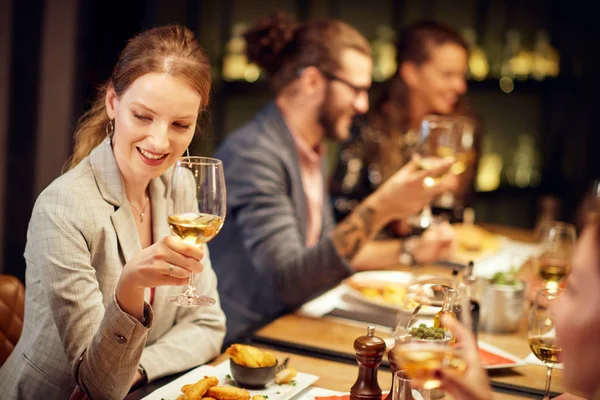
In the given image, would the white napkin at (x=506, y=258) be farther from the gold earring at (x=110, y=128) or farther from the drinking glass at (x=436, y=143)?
the gold earring at (x=110, y=128)

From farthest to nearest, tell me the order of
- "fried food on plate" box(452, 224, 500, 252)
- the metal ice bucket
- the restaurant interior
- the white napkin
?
"fried food on plate" box(452, 224, 500, 252)
the white napkin
the metal ice bucket
the restaurant interior

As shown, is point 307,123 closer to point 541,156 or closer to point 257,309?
point 257,309

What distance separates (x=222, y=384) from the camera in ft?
5.27

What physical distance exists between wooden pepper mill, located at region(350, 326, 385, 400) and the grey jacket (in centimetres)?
84

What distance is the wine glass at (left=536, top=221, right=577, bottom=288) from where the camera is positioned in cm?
242

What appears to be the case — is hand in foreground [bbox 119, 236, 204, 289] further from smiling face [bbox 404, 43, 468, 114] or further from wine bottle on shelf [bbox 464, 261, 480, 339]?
smiling face [bbox 404, 43, 468, 114]

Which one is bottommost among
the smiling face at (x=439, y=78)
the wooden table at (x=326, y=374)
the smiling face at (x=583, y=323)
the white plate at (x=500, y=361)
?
the wooden table at (x=326, y=374)

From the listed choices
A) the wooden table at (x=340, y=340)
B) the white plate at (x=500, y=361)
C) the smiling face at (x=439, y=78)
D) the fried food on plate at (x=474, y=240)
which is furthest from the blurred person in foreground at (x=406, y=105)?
the white plate at (x=500, y=361)

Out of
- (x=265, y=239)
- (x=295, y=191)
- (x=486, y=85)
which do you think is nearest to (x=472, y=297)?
(x=265, y=239)

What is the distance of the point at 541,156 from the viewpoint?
5.40 meters

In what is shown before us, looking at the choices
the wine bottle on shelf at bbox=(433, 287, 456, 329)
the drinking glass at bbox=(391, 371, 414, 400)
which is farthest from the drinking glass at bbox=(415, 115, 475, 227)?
the drinking glass at bbox=(391, 371, 414, 400)

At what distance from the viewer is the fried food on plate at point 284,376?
161 centimetres

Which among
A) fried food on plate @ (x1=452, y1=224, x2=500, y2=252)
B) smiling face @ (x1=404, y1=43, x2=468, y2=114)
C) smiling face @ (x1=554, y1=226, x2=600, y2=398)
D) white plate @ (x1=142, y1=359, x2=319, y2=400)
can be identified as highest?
smiling face @ (x1=404, y1=43, x2=468, y2=114)

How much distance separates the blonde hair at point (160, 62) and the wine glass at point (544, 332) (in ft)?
2.88
